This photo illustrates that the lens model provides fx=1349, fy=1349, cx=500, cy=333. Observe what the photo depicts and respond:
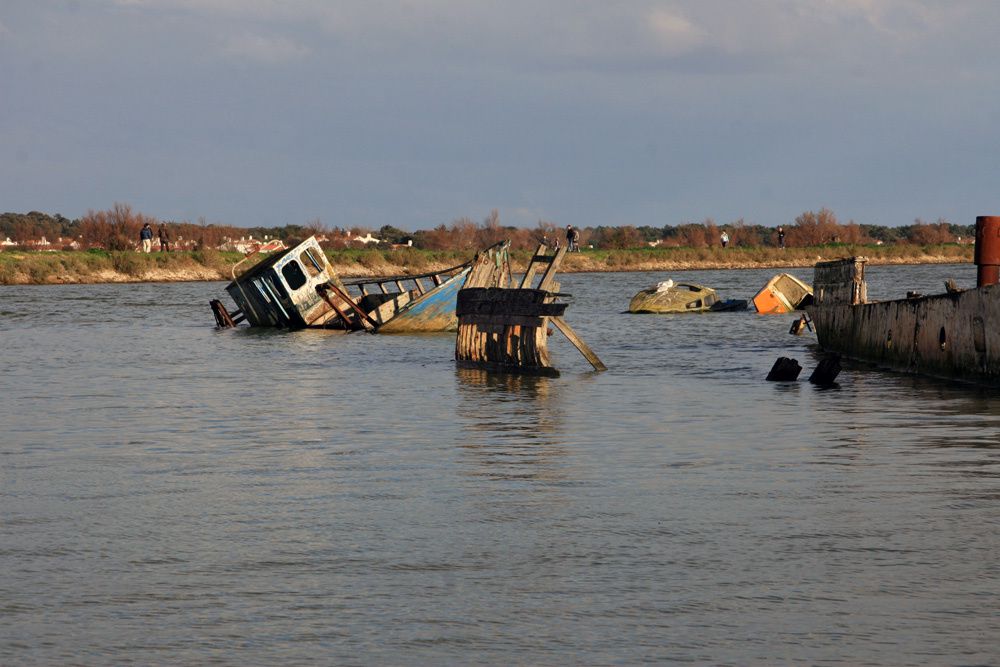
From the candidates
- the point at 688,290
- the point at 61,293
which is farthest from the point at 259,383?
the point at 61,293

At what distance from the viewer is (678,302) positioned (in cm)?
4006

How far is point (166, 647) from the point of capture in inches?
222

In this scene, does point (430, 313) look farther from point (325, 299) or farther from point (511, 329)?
point (511, 329)

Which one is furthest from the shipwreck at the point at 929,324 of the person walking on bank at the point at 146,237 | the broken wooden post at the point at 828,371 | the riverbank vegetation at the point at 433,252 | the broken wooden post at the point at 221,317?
the person walking on bank at the point at 146,237

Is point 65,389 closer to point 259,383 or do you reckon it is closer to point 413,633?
point 259,383

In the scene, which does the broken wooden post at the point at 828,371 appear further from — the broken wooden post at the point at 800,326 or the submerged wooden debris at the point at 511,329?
the broken wooden post at the point at 800,326

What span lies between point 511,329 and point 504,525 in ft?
40.4

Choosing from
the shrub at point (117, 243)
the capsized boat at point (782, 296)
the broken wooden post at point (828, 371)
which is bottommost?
the broken wooden post at point (828, 371)

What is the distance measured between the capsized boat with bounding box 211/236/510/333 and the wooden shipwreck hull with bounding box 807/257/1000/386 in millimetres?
9069

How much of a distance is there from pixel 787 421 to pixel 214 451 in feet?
18.7

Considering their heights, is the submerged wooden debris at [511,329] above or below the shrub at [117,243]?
below

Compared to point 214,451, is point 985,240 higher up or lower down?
higher up

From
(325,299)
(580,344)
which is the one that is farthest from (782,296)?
(580,344)

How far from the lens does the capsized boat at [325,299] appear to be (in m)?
31.1
